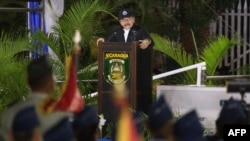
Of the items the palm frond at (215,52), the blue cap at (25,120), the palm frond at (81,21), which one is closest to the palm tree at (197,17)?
the palm frond at (215,52)

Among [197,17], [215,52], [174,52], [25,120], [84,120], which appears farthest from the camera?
[197,17]

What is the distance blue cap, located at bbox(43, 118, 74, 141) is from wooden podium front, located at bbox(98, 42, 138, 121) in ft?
14.8

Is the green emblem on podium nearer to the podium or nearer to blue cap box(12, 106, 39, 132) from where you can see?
the podium

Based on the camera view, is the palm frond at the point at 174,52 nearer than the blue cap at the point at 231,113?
No

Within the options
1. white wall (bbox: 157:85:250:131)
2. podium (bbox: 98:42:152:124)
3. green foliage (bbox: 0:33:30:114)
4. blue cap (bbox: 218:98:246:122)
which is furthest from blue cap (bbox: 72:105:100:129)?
podium (bbox: 98:42:152:124)

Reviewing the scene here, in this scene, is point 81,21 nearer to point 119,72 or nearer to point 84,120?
point 119,72

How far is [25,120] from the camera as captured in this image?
3.78 meters

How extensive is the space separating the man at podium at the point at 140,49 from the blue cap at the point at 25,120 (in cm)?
477

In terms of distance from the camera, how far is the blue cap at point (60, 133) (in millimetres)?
3887

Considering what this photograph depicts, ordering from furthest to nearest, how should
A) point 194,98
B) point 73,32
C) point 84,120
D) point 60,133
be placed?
1. point 73,32
2. point 194,98
3. point 84,120
4. point 60,133

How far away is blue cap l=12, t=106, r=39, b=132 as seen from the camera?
12.3 ft

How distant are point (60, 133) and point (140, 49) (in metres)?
4.78

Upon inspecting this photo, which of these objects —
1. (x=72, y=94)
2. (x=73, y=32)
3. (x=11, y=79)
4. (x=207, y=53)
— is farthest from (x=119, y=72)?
(x=72, y=94)

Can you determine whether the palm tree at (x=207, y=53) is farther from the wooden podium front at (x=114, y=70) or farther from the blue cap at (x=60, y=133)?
the blue cap at (x=60, y=133)
